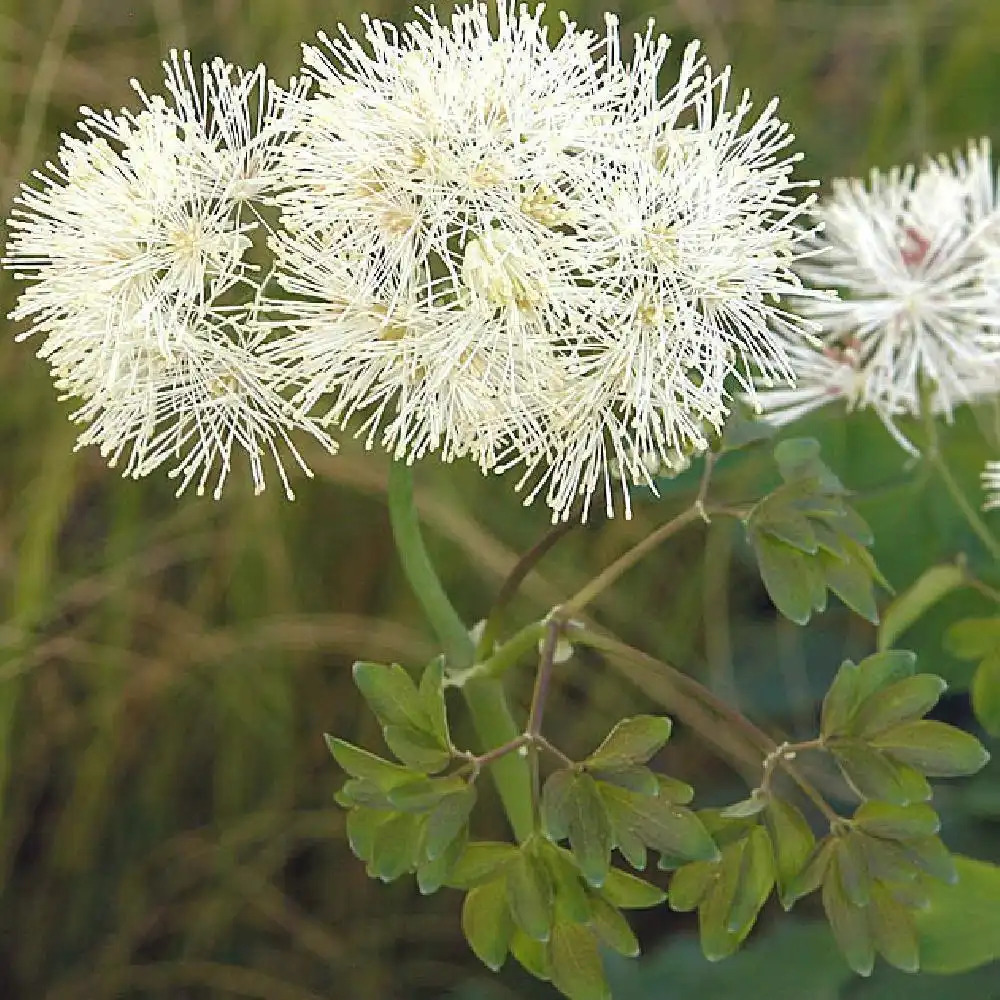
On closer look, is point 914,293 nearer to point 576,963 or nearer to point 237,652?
point 576,963

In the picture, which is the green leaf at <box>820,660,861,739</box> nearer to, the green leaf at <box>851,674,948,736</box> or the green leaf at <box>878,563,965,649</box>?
the green leaf at <box>851,674,948,736</box>

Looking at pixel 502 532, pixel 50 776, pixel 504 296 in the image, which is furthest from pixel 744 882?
pixel 50 776

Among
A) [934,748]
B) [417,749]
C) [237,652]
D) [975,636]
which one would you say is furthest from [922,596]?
[237,652]

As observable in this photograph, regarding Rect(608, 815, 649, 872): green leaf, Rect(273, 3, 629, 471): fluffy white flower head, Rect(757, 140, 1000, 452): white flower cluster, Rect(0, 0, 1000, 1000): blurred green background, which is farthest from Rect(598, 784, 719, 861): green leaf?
Rect(0, 0, 1000, 1000): blurred green background

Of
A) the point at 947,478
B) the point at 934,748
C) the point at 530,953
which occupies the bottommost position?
the point at 530,953

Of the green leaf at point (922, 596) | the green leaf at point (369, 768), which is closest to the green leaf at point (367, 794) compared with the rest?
the green leaf at point (369, 768)
